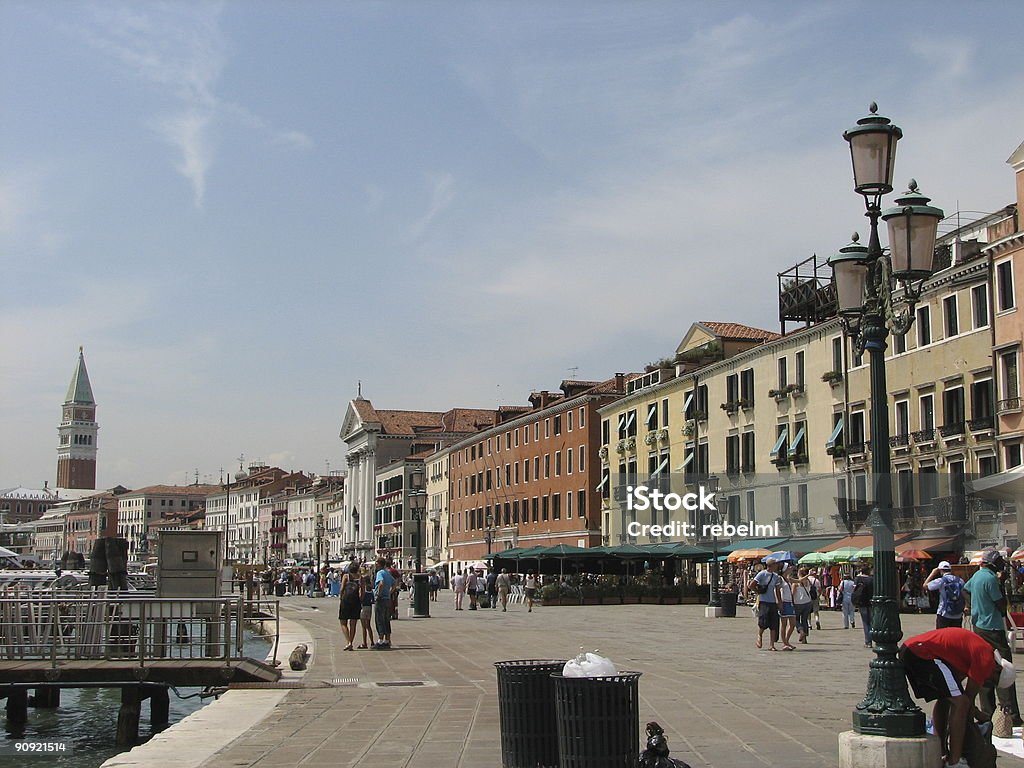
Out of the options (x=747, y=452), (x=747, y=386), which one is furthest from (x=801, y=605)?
(x=747, y=386)

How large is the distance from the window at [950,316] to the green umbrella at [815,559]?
7.94 meters

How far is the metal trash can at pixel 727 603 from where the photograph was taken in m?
34.3

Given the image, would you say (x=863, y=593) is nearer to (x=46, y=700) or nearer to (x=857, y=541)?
(x=46, y=700)

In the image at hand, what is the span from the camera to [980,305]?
3606 cm

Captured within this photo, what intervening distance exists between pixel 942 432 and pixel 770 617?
1925 centimetres

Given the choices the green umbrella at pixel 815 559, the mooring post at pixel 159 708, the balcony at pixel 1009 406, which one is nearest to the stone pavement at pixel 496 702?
the mooring post at pixel 159 708

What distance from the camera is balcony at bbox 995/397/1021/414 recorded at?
34.1m

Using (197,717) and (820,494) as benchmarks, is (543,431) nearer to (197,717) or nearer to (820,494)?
(820,494)

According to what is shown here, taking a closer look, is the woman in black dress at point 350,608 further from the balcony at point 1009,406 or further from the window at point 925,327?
the window at point 925,327

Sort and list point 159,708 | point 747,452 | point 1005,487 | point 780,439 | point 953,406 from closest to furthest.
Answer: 1. point 1005,487
2. point 159,708
3. point 953,406
4. point 780,439
5. point 747,452

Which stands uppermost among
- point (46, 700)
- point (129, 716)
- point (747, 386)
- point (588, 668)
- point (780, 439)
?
point (747, 386)

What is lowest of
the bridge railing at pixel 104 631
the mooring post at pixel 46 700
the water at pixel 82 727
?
the water at pixel 82 727

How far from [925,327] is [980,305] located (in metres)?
2.86

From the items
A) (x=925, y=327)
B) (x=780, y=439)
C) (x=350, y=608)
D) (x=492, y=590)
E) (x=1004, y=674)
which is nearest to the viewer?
(x=1004, y=674)
